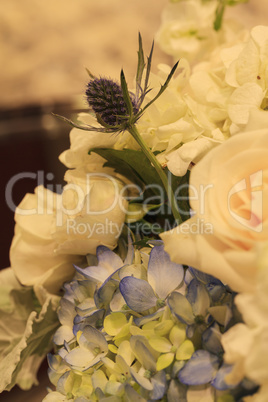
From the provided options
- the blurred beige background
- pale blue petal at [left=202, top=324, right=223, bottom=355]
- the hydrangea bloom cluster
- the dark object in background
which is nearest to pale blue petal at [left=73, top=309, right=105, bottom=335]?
the hydrangea bloom cluster

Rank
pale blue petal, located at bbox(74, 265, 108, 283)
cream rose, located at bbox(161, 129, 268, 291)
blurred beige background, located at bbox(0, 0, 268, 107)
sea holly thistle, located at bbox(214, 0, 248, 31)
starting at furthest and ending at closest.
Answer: blurred beige background, located at bbox(0, 0, 268, 107)
sea holly thistle, located at bbox(214, 0, 248, 31)
pale blue petal, located at bbox(74, 265, 108, 283)
cream rose, located at bbox(161, 129, 268, 291)

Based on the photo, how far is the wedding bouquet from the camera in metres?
0.25

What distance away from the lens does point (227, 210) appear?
0.26m

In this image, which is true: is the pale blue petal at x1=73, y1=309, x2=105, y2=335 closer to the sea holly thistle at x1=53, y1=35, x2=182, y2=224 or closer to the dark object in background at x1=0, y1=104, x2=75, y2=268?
the sea holly thistle at x1=53, y1=35, x2=182, y2=224

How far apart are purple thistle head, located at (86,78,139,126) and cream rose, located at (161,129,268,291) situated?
0.28 ft

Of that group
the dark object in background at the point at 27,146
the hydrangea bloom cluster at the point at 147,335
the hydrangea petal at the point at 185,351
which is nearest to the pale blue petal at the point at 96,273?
the hydrangea bloom cluster at the point at 147,335

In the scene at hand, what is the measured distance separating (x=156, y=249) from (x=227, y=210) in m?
0.08

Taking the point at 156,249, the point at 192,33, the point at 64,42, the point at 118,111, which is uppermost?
the point at 64,42

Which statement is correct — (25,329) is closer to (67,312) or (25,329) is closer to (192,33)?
(67,312)

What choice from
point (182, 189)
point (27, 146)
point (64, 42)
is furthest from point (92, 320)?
point (64, 42)

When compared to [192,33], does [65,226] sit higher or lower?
lower

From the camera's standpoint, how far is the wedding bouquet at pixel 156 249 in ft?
0.84

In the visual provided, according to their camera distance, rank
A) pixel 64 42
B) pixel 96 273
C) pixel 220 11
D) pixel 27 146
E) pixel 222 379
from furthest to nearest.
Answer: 1. pixel 64 42
2. pixel 27 146
3. pixel 220 11
4. pixel 96 273
5. pixel 222 379

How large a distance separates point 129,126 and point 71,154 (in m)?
0.12
